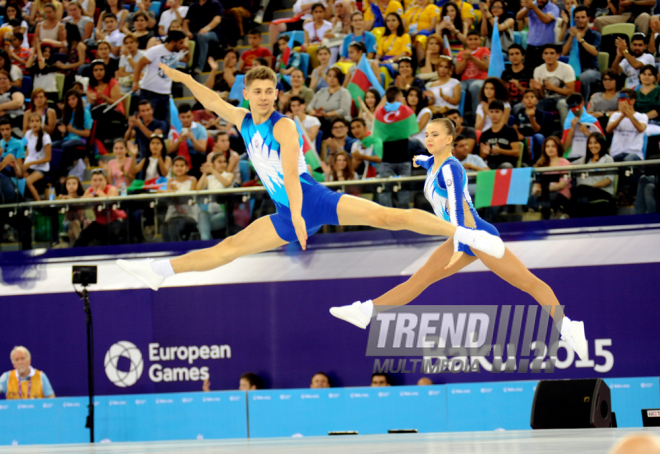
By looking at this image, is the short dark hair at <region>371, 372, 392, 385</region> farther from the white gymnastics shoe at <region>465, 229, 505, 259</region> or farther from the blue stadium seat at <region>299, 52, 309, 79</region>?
the blue stadium seat at <region>299, 52, 309, 79</region>

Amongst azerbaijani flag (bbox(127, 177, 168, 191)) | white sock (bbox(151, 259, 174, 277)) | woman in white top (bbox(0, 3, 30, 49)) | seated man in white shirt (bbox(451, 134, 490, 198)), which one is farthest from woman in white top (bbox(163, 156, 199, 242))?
woman in white top (bbox(0, 3, 30, 49))

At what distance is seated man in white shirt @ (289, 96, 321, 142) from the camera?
1146cm

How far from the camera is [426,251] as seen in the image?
1015cm

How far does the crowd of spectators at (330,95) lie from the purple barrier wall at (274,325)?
37.0 inches

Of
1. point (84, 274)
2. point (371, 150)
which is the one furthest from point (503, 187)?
point (84, 274)

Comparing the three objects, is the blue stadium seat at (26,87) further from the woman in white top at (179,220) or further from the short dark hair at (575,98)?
the short dark hair at (575,98)

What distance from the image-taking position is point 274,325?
1072cm

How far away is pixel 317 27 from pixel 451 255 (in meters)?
8.50

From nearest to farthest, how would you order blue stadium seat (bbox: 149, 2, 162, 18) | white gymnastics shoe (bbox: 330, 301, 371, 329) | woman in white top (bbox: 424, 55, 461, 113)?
white gymnastics shoe (bbox: 330, 301, 371, 329)
woman in white top (bbox: 424, 55, 461, 113)
blue stadium seat (bbox: 149, 2, 162, 18)

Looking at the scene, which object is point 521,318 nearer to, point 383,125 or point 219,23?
point 383,125

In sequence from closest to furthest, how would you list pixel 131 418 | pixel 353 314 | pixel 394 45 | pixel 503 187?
pixel 353 314 → pixel 503 187 → pixel 131 418 → pixel 394 45

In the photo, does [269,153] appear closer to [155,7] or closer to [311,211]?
[311,211]

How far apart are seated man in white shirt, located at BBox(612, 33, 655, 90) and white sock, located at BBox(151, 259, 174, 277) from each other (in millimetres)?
7756

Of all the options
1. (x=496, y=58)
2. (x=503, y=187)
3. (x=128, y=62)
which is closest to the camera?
(x=503, y=187)
